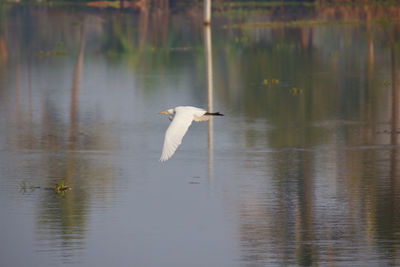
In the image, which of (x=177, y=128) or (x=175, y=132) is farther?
(x=177, y=128)

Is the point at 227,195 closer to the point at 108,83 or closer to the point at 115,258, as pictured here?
the point at 115,258

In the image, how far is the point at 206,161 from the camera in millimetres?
19859

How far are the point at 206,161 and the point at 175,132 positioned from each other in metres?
3.73

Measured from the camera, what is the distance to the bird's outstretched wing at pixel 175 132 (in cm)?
1525

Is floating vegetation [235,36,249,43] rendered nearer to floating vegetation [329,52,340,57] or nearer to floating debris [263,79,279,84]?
floating vegetation [329,52,340,57]

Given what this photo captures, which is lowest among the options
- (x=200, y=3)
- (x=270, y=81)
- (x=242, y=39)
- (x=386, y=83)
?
(x=386, y=83)

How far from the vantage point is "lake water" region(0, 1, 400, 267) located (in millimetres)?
13938

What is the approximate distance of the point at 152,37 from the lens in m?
58.1

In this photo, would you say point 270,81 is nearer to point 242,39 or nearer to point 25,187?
point 25,187

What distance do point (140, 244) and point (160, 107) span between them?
47.1ft

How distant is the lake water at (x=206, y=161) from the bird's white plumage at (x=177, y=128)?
3.46ft

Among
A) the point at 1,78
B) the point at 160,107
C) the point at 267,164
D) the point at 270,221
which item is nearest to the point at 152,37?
the point at 1,78

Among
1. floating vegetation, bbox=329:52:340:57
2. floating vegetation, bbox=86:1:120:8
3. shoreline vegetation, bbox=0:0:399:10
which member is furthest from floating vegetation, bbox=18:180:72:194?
floating vegetation, bbox=86:1:120:8

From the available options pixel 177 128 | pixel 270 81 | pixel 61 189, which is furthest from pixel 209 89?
pixel 177 128
